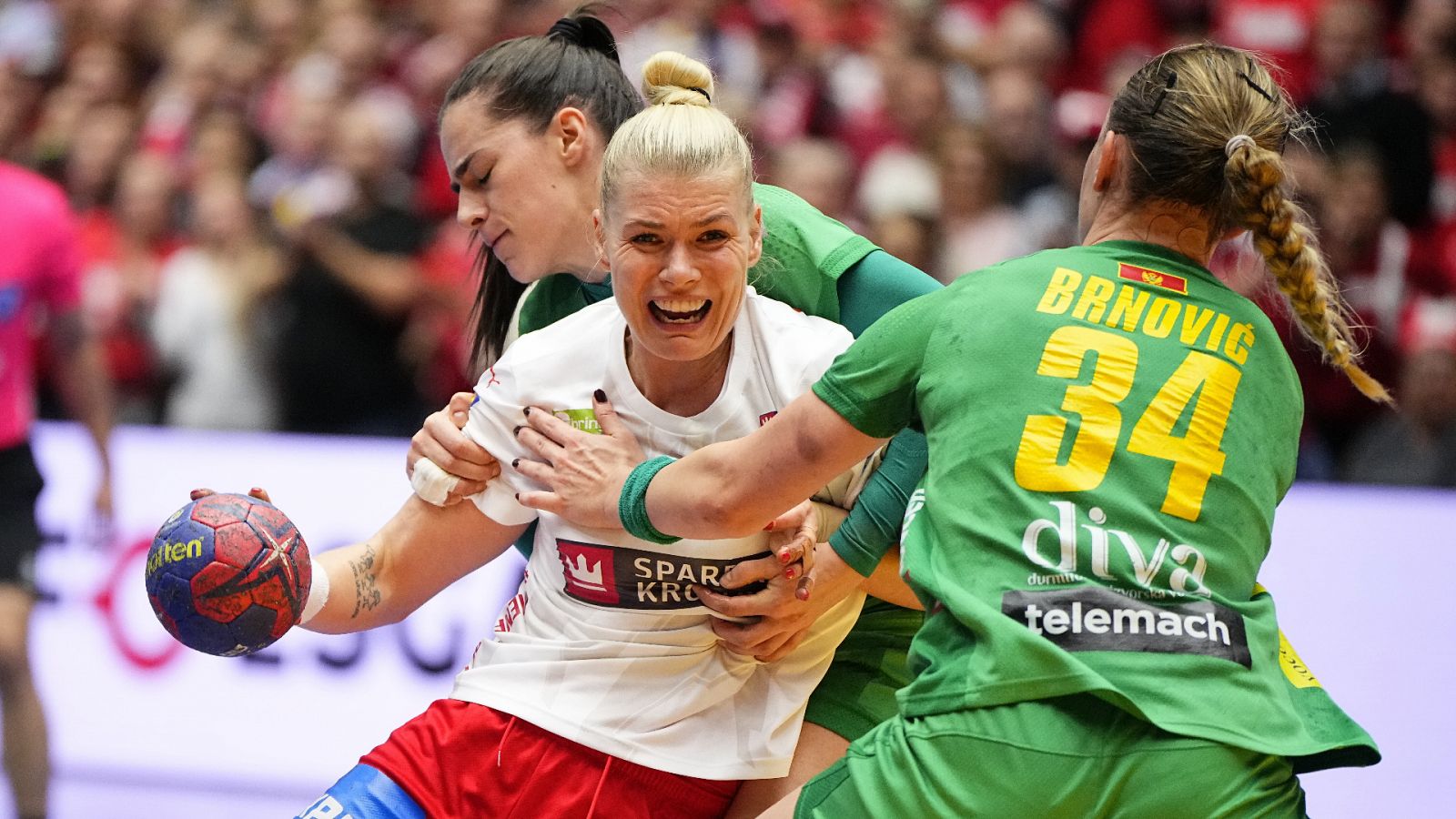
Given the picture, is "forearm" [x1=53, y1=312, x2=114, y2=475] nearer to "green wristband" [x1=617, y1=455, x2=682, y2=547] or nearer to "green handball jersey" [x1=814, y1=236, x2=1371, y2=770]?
"green wristband" [x1=617, y1=455, x2=682, y2=547]

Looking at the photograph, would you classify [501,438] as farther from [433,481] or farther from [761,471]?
[761,471]

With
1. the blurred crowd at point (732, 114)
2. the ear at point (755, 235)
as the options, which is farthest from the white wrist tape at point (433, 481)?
the blurred crowd at point (732, 114)

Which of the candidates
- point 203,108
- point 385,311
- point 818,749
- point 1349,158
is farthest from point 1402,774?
point 203,108

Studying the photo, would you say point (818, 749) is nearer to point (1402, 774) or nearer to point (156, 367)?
point (1402, 774)

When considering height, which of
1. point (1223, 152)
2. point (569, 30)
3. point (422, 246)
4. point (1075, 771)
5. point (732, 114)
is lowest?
point (1075, 771)

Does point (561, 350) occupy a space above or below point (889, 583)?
above

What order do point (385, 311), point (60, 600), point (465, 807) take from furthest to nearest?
point (385, 311), point (60, 600), point (465, 807)

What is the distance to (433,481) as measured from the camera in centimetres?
270

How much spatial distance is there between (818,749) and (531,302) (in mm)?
1052

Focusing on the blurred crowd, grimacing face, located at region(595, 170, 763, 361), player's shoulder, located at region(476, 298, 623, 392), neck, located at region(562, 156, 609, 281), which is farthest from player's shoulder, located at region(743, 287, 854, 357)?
the blurred crowd

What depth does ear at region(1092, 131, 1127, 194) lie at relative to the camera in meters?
2.26

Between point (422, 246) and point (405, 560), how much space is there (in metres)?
4.41

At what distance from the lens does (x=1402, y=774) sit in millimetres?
4812

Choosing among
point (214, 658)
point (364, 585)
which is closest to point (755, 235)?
point (364, 585)
